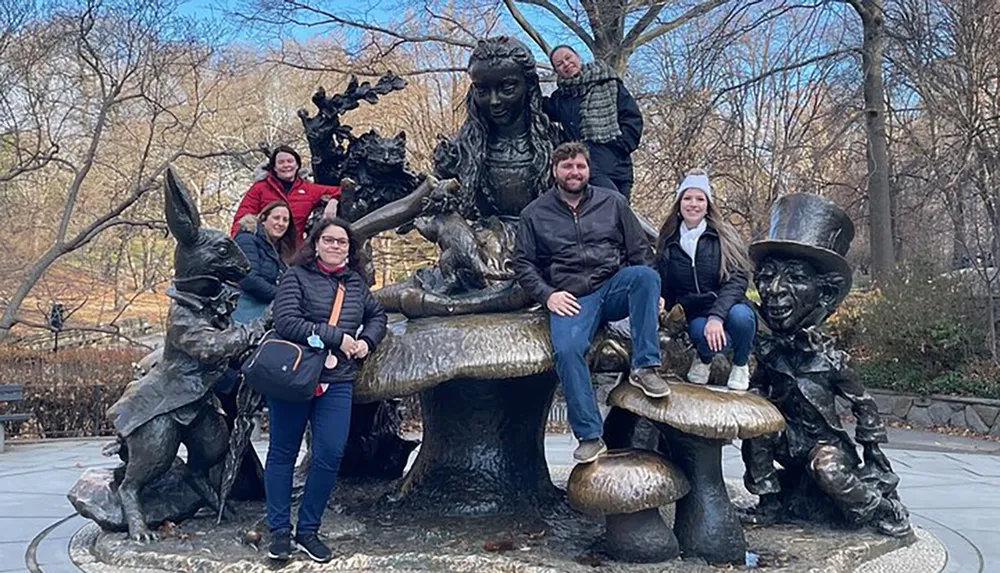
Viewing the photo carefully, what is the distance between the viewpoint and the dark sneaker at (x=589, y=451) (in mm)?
4188

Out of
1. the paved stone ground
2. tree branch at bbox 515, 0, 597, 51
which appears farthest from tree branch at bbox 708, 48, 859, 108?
the paved stone ground

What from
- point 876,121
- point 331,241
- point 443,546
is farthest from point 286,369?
point 876,121

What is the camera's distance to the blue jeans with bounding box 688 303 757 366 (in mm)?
4570

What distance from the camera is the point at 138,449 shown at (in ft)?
16.3

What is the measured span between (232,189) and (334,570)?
80.6ft

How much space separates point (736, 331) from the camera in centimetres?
458

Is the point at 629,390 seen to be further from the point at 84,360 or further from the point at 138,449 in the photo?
the point at 84,360

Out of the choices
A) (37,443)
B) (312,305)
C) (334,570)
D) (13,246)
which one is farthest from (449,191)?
(13,246)

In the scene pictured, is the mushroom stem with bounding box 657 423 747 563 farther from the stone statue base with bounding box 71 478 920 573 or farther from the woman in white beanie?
the woman in white beanie

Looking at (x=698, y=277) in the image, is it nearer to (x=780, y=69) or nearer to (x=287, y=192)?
(x=287, y=192)

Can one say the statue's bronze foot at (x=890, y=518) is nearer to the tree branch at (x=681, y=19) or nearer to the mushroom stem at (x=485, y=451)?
the mushroom stem at (x=485, y=451)

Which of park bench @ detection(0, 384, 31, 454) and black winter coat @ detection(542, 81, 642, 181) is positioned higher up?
black winter coat @ detection(542, 81, 642, 181)

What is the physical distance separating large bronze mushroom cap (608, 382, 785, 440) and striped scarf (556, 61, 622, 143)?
1833 mm

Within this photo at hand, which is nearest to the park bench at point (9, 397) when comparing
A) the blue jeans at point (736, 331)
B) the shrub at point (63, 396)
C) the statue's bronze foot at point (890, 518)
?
the shrub at point (63, 396)
